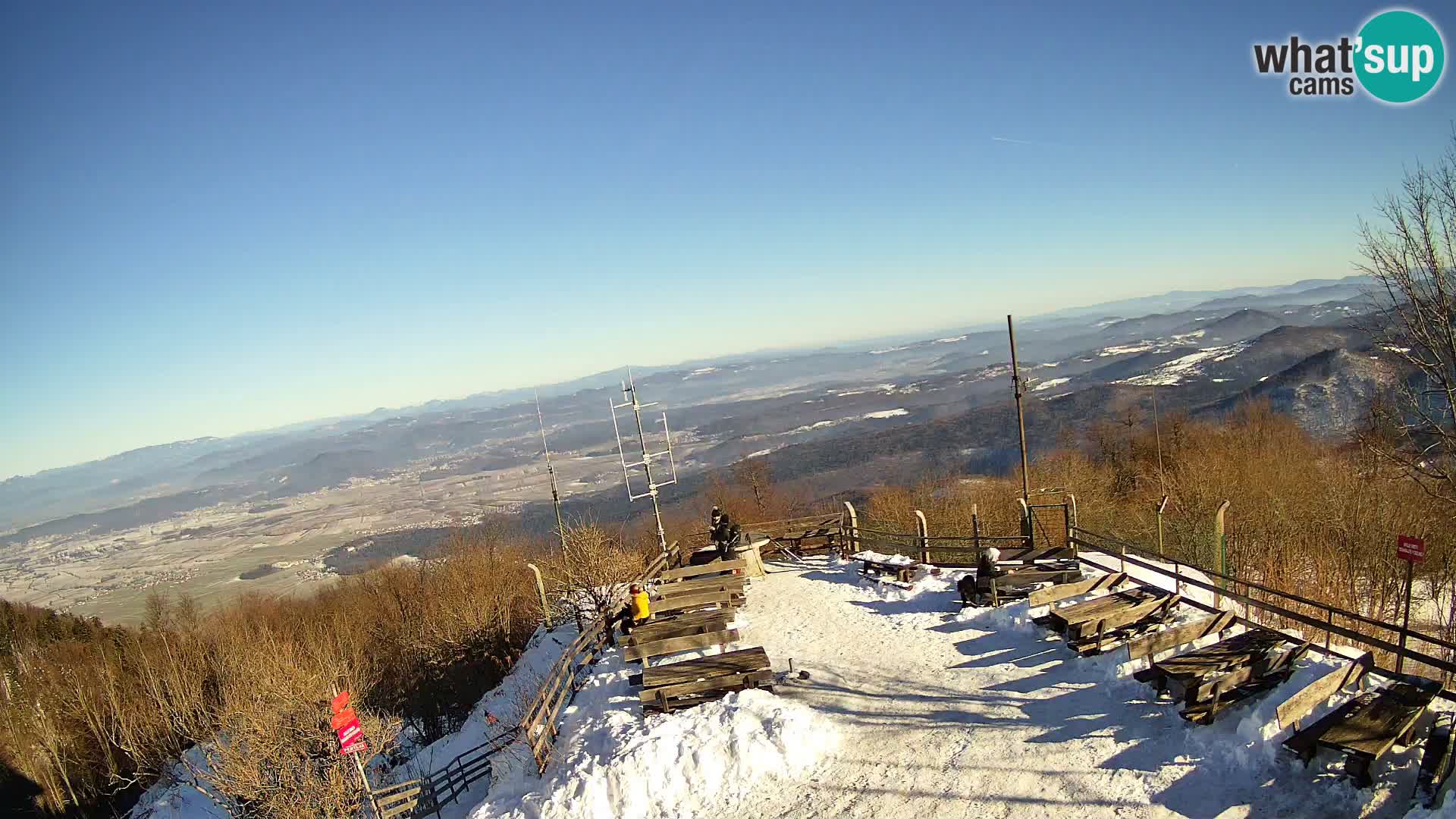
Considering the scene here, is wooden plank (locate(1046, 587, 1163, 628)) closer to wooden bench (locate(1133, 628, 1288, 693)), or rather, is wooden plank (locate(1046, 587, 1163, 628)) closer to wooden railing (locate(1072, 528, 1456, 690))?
wooden railing (locate(1072, 528, 1456, 690))

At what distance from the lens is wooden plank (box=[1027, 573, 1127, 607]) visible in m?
13.6

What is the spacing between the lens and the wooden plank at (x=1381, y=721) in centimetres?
721

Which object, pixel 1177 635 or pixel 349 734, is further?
pixel 1177 635

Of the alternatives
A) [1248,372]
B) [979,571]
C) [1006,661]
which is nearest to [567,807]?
[1006,661]

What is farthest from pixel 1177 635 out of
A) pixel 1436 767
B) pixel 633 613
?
pixel 633 613

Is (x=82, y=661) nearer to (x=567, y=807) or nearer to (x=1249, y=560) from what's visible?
(x=567, y=807)

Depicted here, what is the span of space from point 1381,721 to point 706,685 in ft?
29.8

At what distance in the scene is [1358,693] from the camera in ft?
28.8

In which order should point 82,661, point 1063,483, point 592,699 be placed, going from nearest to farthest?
point 592,699, point 82,661, point 1063,483

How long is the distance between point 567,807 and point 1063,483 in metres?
39.9

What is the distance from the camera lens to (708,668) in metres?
12.5

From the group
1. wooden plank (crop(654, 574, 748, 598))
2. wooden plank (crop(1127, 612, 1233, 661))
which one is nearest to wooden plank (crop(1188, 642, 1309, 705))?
wooden plank (crop(1127, 612, 1233, 661))

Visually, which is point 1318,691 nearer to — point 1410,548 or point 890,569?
point 1410,548

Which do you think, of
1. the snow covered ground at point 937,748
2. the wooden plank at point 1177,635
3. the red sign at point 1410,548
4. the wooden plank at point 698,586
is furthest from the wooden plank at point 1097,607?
the wooden plank at point 698,586
